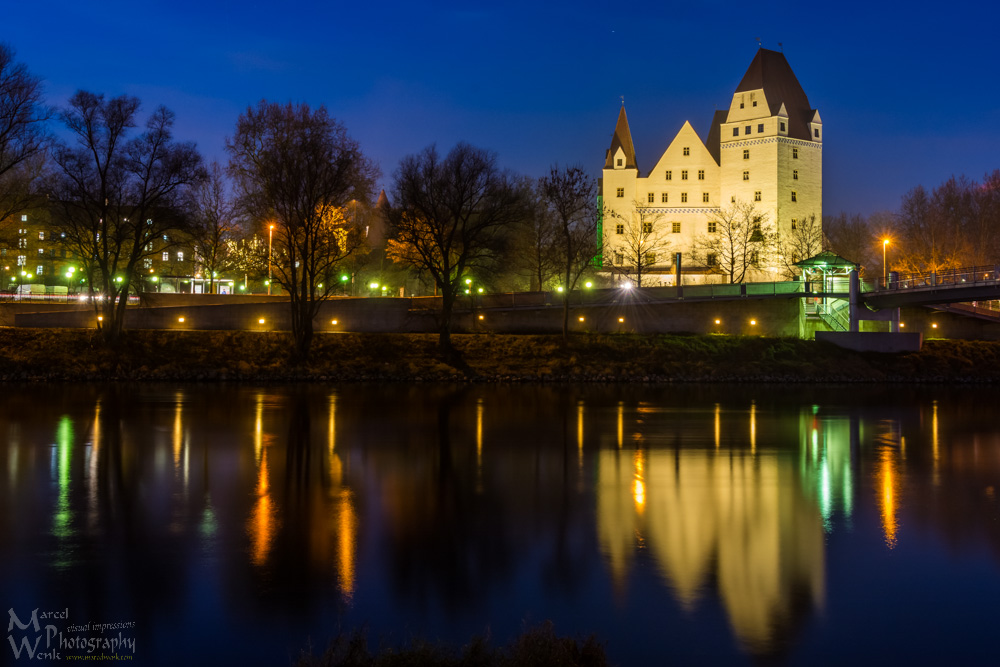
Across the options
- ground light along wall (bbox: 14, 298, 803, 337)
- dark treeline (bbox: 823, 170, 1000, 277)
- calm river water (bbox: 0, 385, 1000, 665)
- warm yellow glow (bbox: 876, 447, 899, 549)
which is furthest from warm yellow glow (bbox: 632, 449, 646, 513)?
dark treeline (bbox: 823, 170, 1000, 277)

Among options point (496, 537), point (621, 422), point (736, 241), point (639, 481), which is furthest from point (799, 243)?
point (496, 537)

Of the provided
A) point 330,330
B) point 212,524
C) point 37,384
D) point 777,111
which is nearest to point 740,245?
point 777,111

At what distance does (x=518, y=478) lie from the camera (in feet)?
57.7

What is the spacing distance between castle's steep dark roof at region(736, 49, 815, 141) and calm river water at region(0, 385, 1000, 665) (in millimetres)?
72965

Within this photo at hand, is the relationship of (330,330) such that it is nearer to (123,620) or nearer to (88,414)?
(88,414)

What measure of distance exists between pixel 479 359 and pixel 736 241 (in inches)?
1869

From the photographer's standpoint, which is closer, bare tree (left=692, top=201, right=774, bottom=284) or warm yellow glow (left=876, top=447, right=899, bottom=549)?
warm yellow glow (left=876, top=447, right=899, bottom=549)

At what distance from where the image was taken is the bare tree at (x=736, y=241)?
281ft

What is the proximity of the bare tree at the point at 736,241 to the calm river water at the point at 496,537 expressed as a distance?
6123 cm

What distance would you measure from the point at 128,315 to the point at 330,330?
35.4 feet

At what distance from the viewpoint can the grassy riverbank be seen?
4103 centimetres

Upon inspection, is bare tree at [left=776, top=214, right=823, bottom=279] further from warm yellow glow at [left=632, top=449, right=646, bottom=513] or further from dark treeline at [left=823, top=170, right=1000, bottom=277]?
warm yellow glow at [left=632, top=449, right=646, bottom=513]

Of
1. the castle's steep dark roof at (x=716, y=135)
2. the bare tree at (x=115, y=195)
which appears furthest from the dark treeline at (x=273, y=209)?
the castle's steep dark roof at (x=716, y=135)

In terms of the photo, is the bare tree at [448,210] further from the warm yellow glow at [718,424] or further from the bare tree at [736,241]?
the bare tree at [736,241]
